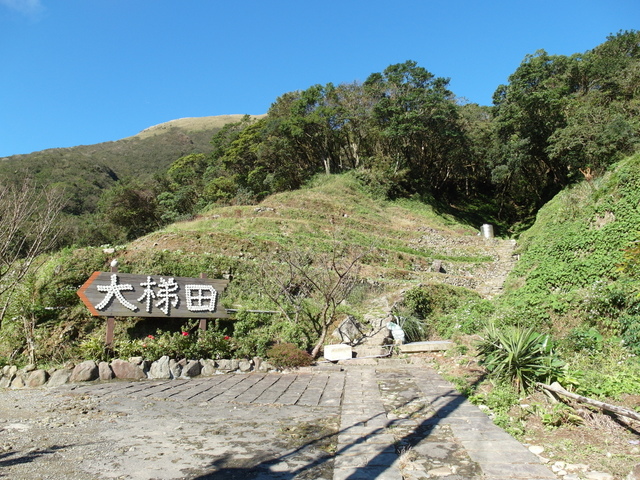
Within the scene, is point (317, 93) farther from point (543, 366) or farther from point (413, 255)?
point (543, 366)

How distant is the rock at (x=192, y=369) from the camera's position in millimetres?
7301

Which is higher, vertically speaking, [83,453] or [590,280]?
[590,280]

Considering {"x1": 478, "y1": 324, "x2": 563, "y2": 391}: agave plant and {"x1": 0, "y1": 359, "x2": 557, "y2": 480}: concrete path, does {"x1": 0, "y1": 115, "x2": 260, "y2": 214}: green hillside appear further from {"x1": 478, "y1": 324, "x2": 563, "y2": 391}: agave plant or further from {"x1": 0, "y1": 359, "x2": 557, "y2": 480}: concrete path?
{"x1": 478, "y1": 324, "x2": 563, "y2": 391}: agave plant

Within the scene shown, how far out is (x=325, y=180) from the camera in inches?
1243

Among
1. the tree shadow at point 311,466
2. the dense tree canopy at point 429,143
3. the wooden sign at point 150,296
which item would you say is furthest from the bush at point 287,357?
the dense tree canopy at point 429,143

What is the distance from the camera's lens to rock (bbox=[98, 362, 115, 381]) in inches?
274

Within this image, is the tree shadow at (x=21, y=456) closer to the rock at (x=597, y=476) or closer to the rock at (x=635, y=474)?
the rock at (x=597, y=476)

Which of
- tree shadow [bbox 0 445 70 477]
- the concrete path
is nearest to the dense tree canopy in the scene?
the concrete path

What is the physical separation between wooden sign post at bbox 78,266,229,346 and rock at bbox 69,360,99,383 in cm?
78

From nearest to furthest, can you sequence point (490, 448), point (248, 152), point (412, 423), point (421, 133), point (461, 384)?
point (490, 448) → point (412, 423) → point (461, 384) → point (421, 133) → point (248, 152)

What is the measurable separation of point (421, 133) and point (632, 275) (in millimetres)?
25465

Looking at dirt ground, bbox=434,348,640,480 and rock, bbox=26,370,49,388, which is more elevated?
dirt ground, bbox=434,348,640,480

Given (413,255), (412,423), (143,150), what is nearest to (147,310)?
(412,423)

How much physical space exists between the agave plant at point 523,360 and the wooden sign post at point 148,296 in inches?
228
